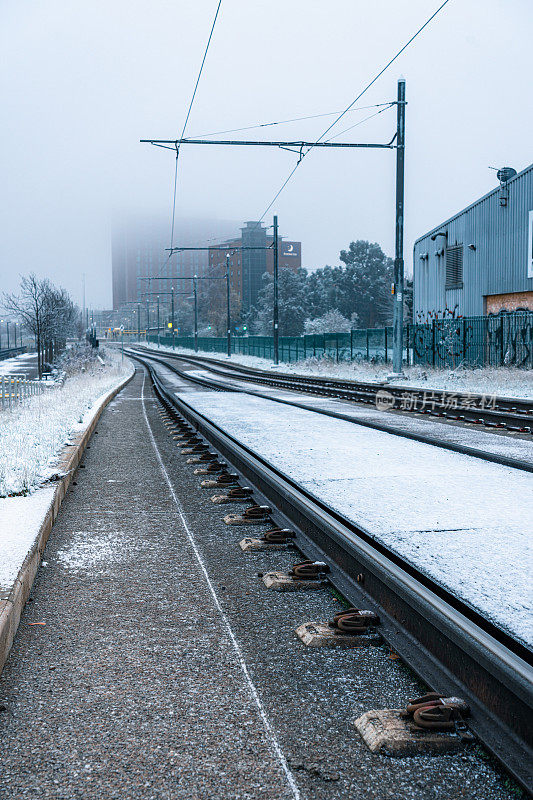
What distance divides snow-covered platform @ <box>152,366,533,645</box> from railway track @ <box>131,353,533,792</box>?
16 cm

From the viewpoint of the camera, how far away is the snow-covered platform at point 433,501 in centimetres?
396

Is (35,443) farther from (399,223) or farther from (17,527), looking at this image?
(399,223)

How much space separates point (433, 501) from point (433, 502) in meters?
0.04

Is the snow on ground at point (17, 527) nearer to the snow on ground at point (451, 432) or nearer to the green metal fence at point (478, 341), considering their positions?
the snow on ground at point (451, 432)

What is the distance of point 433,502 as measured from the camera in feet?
19.7

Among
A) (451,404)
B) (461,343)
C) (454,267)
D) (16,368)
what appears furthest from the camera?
(16,368)

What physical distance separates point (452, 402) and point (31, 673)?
15.6 meters

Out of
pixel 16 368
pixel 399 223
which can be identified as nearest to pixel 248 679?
pixel 399 223

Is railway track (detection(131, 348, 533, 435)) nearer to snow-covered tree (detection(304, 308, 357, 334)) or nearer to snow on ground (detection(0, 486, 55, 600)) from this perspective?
snow on ground (detection(0, 486, 55, 600))

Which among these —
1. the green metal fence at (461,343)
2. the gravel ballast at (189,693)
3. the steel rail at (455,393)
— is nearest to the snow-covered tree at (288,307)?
the green metal fence at (461,343)

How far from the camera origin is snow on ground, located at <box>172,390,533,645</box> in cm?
394

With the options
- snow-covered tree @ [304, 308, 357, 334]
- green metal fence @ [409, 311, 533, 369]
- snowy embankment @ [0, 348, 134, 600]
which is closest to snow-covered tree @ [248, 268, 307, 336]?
snow-covered tree @ [304, 308, 357, 334]

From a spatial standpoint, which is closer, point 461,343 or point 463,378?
point 463,378

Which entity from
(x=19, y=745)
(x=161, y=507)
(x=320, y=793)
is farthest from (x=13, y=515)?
(x=320, y=793)
